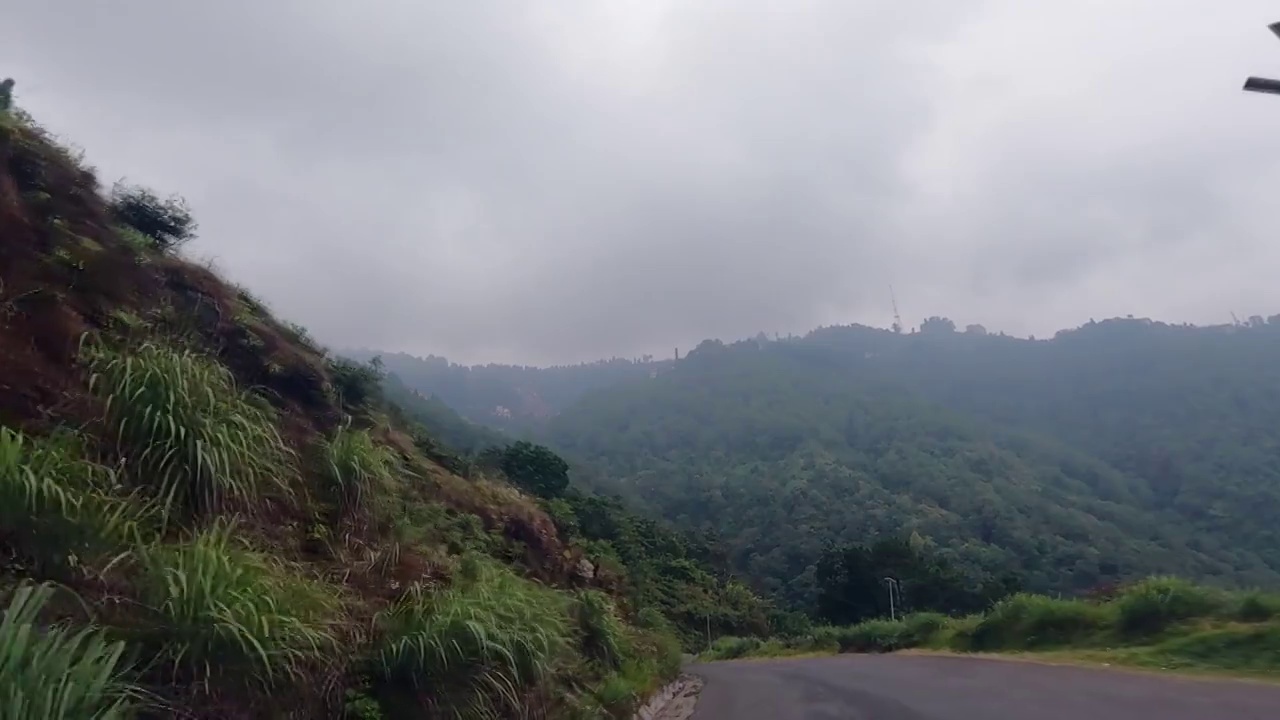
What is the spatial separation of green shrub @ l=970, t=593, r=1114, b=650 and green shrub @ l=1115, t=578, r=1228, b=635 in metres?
0.48

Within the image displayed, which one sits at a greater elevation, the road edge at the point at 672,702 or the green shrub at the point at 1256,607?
the green shrub at the point at 1256,607

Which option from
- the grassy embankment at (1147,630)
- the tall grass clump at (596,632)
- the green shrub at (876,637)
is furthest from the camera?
the green shrub at (876,637)

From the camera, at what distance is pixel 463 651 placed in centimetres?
658

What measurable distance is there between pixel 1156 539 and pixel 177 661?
2596 inches

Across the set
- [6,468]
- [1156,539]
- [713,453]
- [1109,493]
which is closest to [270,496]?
[6,468]

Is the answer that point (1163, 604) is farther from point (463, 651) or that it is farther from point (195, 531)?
point (195, 531)

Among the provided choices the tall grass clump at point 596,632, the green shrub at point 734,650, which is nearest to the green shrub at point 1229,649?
the tall grass clump at point 596,632

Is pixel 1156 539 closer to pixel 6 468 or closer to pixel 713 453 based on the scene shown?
pixel 713 453

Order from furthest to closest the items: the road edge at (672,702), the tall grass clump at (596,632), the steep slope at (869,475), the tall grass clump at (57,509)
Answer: the steep slope at (869,475) < the road edge at (672,702) < the tall grass clump at (596,632) < the tall grass clump at (57,509)

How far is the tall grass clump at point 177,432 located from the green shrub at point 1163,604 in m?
13.9

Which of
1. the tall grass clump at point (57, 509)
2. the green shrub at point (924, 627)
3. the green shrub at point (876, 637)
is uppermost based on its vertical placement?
the tall grass clump at point (57, 509)

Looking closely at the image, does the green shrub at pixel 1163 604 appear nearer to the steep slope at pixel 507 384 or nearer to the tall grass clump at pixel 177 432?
the tall grass clump at pixel 177 432

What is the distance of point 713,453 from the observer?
104 metres

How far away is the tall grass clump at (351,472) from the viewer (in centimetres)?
858
